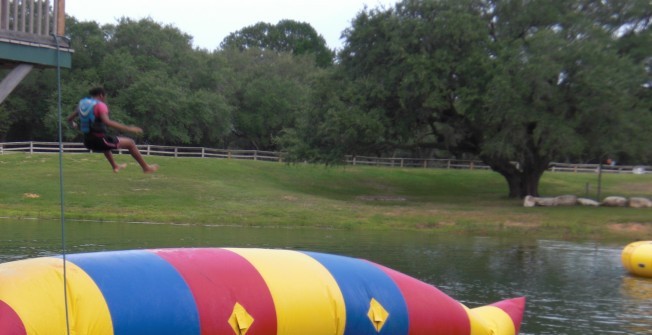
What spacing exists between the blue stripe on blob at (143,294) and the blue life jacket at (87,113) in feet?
5.12

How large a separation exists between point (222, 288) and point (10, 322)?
7.89 ft

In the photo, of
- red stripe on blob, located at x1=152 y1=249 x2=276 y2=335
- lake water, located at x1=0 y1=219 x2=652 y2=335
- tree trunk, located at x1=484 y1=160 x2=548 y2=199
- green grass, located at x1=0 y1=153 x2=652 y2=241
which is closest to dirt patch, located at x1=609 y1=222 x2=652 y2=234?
green grass, located at x1=0 y1=153 x2=652 y2=241

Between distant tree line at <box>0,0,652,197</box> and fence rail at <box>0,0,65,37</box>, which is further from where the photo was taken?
distant tree line at <box>0,0,652,197</box>

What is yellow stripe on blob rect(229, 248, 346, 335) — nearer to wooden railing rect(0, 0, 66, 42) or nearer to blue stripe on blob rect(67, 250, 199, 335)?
blue stripe on blob rect(67, 250, 199, 335)

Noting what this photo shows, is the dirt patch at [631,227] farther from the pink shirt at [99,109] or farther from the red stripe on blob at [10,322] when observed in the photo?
the red stripe on blob at [10,322]

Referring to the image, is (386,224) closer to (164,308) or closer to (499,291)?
(499,291)

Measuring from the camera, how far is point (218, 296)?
9.70 metres

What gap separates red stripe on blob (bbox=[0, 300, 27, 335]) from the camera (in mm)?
8312

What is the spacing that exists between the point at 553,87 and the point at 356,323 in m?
33.0

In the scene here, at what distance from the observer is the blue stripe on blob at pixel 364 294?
35.4 feet

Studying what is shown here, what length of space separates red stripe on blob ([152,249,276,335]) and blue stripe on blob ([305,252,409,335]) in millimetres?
1190

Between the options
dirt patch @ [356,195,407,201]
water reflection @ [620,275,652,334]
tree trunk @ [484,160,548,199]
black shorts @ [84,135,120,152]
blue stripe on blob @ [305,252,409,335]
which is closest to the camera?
black shorts @ [84,135,120,152]

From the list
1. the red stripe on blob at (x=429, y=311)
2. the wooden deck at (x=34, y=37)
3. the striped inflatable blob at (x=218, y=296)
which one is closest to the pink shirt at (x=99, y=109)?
the wooden deck at (x=34, y=37)

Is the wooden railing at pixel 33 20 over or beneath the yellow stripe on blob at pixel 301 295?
over
